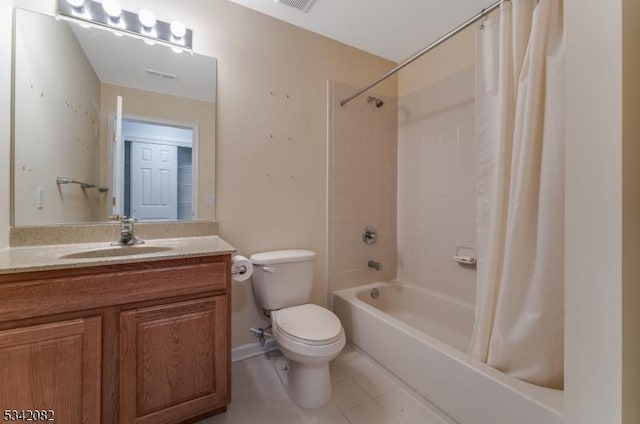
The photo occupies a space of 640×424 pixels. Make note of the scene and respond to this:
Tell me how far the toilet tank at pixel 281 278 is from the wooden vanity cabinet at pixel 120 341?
0.44 metres

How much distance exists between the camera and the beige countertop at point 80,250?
0.93m

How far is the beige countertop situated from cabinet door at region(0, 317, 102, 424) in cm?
21

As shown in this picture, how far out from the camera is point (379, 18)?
1844mm

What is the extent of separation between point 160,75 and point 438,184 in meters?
2.04

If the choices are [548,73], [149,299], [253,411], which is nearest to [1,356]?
[149,299]

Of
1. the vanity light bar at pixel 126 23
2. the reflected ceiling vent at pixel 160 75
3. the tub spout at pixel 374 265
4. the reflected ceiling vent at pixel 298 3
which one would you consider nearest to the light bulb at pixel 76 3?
the vanity light bar at pixel 126 23

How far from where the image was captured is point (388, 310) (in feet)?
7.41

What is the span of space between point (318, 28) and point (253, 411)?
247cm

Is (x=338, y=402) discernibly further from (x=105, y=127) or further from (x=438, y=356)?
(x=105, y=127)

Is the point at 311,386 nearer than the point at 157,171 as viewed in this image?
Yes

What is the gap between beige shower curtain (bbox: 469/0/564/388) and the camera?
1.07 m

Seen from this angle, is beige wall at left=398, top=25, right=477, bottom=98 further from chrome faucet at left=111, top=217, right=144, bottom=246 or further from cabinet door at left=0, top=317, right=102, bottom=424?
cabinet door at left=0, top=317, right=102, bottom=424

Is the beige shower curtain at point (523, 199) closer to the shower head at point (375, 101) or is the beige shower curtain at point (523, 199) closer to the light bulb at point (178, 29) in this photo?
the shower head at point (375, 101)

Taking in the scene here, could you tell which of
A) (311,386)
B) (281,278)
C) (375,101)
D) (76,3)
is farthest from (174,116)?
(311,386)
